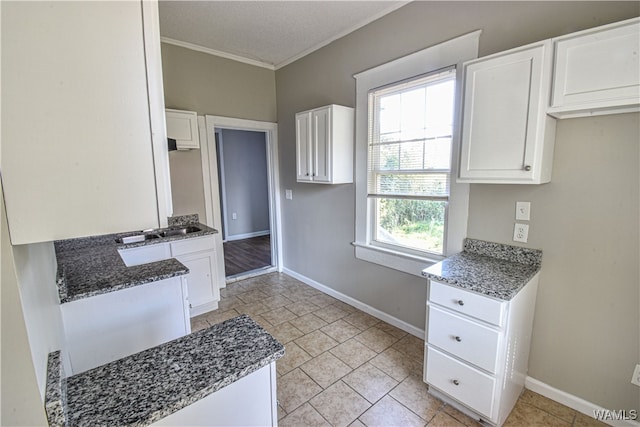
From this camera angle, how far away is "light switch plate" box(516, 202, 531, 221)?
1859 mm

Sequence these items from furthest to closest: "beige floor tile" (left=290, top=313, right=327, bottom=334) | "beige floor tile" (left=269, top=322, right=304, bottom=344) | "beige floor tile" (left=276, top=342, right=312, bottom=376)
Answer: "beige floor tile" (left=290, top=313, right=327, bottom=334) < "beige floor tile" (left=269, top=322, right=304, bottom=344) < "beige floor tile" (left=276, top=342, right=312, bottom=376)

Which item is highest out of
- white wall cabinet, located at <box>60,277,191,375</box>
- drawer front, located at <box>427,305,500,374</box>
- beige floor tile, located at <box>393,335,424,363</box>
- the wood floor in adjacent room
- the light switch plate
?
the light switch plate

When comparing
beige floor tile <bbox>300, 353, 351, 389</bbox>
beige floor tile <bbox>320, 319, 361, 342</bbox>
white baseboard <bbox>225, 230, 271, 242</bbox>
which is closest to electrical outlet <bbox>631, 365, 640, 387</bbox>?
beige floor tile <bbox>300, 353, 351, 389</bbox>

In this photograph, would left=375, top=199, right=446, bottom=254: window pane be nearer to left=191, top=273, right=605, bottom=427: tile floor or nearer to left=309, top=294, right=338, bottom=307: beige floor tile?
left=191, top=273, right=605, bottom=427: tile floor

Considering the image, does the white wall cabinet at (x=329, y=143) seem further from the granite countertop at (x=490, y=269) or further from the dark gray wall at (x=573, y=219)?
the granite countertop at (x=490, y=269)

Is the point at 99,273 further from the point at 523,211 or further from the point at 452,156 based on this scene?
the point at 523,211

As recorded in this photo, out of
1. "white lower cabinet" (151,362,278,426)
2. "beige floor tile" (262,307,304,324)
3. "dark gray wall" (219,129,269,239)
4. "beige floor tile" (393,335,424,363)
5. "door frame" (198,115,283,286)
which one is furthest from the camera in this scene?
"dark gray wall" (219,129,269,239)

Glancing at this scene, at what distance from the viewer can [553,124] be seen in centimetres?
166

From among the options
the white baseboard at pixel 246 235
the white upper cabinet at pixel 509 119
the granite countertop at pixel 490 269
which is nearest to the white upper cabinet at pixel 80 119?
the granite countertop at pixel 490 269

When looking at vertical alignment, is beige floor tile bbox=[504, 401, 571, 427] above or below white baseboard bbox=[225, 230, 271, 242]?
below

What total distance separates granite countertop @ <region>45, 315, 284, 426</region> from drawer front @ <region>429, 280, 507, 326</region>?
114cm

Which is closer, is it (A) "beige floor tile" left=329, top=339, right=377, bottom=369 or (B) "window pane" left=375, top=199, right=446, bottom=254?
(A) "beige floor tile" left=329, top=339, right=377, bottom=369

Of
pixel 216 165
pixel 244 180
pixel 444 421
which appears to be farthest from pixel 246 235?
pixel 444 421

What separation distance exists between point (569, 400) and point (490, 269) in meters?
0.95
